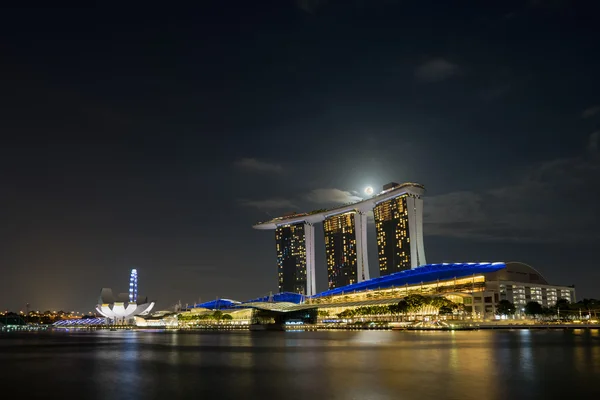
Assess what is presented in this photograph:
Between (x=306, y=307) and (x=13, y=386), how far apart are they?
165 m

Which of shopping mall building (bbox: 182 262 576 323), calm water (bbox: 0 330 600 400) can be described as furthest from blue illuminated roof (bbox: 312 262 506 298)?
calm water (bbox: 0 330 600 400)

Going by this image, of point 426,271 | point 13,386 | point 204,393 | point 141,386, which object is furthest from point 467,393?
point 426,271

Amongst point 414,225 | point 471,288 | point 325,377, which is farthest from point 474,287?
point 325,377

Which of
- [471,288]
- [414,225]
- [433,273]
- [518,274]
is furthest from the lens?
[414,225]

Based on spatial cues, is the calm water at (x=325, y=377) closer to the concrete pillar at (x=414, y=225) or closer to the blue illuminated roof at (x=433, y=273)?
the blue illuminated roof at (x=433, y=273)

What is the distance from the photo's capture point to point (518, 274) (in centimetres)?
14862

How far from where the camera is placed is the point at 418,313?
134m

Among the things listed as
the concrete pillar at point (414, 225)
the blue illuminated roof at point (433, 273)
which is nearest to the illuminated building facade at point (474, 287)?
the blue illuminated roof at point (433, 273)

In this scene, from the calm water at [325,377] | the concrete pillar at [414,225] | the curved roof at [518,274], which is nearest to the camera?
the calm water at [325,377]

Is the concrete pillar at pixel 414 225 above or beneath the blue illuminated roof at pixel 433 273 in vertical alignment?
above

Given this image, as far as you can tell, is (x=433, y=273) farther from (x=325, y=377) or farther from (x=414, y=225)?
(x=325, y=377)

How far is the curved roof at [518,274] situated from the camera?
143 metres

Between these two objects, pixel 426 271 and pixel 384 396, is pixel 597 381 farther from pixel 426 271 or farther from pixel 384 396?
pixel 426 271

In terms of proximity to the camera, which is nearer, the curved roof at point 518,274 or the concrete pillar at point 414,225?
the curved roof at point 518,274
